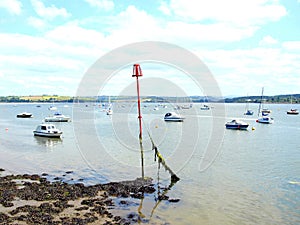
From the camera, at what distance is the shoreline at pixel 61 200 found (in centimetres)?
1744

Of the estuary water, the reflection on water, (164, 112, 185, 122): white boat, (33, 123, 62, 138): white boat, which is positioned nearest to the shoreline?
the estuary water

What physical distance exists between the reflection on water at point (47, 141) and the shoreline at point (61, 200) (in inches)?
823

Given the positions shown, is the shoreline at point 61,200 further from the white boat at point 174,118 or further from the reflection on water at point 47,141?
the white boat at point 174,118

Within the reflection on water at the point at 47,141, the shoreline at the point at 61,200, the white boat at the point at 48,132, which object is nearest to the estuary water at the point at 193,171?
the reflection on water at the point at 47,141

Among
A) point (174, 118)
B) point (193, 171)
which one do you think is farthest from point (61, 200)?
point (174, 118)

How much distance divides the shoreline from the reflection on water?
2091 cm

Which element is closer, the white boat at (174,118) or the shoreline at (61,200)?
the shoreline at (61,200)

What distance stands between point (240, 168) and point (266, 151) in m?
13.3

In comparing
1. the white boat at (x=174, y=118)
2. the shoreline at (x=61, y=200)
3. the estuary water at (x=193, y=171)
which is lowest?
the estuary water at (x=193, y=171)

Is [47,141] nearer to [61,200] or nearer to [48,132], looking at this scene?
[48,132]

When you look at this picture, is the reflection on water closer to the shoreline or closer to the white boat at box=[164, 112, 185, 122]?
the shoreline

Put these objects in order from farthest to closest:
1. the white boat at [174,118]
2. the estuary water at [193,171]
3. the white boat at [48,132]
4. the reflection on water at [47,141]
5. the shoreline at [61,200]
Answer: the white boat at [174,118] < the white boat at [48,132] < the reflection on water at [47,141] < the estuary water at [193,171] < the shoreline at [61,200]

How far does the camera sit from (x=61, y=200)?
2033 cm

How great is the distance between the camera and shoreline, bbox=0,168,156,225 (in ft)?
57.2
